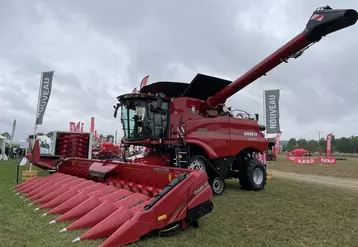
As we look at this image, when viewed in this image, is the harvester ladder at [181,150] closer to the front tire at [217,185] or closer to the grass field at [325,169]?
the front tire at [217,185]

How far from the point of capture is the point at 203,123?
8.66 meters

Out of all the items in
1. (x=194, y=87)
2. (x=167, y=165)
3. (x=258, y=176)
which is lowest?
(x=258, y=176)

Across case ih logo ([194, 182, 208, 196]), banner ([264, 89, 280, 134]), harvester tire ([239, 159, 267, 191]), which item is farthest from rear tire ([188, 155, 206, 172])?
banner ([264, 89, 280, 134])

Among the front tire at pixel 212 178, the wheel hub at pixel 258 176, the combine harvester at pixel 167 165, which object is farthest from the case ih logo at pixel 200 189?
the wheel hub at pixel 258 176

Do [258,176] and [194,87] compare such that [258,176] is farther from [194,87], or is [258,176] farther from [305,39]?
[305,39]

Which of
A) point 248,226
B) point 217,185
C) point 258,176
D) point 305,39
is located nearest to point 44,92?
point 217,185

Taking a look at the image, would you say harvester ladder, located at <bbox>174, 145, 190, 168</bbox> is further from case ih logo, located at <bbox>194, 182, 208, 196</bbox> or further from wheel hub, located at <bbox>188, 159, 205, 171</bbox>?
case ih logo, located at <bbox>194, 182, 208, 196</bbox>

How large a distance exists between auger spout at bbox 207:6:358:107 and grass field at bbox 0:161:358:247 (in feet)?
11.4

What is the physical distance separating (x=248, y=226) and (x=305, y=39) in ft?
16.2

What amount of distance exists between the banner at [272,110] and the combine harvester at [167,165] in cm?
412

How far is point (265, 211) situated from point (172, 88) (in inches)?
185

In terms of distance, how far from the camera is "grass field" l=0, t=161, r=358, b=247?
3.93 m

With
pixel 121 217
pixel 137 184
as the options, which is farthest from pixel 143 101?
pixel 121 217

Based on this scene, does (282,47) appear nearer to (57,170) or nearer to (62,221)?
(62,221)
